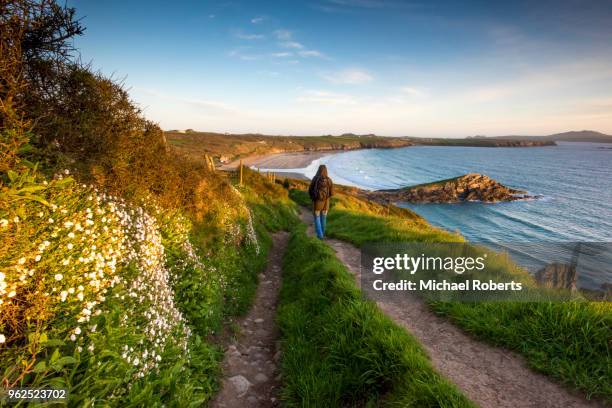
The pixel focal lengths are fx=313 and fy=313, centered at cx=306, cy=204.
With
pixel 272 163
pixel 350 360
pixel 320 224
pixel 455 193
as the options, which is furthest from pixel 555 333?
pixel 272 163

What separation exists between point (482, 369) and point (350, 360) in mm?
2245

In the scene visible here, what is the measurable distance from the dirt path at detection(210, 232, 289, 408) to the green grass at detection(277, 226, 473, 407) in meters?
0.34

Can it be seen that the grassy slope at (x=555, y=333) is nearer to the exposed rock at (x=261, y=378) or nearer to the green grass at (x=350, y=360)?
the green grass at (x=350, y=360)

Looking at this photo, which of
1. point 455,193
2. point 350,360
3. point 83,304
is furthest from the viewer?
point 455,193

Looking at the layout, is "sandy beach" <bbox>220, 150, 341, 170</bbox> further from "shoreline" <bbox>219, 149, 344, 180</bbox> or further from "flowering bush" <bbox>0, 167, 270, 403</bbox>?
"flowering bush" <bbox>0, 167, 270, 403</bbox>

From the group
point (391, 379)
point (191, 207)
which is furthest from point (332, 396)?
point (191, 207)

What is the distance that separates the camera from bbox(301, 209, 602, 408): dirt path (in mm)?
4671

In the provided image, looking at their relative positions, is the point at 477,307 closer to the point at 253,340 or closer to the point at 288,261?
the point at 253,340

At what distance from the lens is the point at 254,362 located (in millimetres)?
6508

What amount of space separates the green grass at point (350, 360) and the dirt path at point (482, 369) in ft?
1.80

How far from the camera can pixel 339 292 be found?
7738mm

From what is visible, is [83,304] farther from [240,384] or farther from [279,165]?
[279,165]

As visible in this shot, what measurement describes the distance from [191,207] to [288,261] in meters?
4.48

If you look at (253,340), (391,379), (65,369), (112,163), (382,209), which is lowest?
(382,209)
